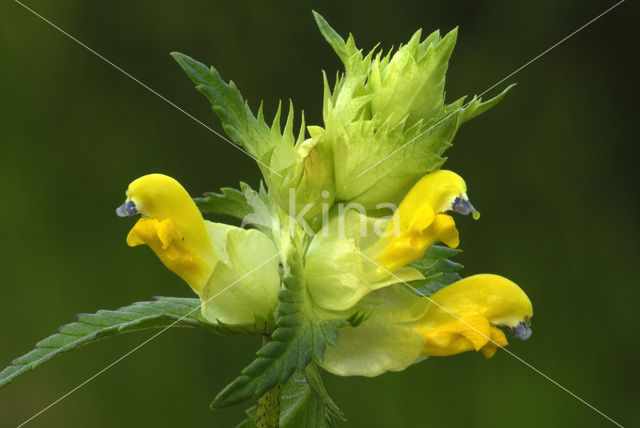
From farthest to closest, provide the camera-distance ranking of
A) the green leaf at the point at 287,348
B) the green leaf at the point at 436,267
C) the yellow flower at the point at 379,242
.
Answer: the green leaf at the point at 436,267 < the yellow flower at the point at 379,242 < the green leaf at the point at 287,348

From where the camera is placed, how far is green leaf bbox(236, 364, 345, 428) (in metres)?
0.89

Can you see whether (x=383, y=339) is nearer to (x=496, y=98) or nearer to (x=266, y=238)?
(x=266, y=238)

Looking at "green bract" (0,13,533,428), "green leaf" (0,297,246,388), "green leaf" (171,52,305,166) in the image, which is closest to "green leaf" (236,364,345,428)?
"green bract" (0,13,533,428)

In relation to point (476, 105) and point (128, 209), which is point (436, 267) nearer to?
point (476, 105)

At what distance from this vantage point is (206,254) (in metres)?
0.90

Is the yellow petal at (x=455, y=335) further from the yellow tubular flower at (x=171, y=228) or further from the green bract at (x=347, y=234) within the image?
the yellow tubular flower at (x=171, y=228)

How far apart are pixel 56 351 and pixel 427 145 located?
46cm

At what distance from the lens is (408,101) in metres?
0.88

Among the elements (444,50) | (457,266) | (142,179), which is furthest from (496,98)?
(142,179)

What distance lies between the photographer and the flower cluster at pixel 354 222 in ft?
2.81

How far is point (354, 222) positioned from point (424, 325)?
0.15 m

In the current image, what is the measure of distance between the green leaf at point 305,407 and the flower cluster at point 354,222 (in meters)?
0.05

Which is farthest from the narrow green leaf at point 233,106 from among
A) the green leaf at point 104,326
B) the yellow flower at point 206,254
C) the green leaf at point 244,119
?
the green leaf at point 104,326

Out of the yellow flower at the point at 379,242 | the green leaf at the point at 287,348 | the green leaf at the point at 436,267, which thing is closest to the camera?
the green leaf at the point at 287,348
